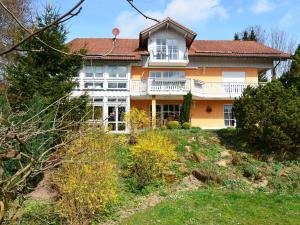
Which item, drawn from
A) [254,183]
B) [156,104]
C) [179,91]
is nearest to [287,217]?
[254,183]

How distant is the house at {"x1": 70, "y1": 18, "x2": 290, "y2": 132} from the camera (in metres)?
29.5

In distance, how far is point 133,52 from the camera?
101 ft

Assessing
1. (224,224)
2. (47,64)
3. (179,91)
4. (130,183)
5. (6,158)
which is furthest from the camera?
(179,91)

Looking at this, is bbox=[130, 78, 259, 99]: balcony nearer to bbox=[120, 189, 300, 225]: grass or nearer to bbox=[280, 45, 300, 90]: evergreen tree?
bbox=[280, 45, 300, 90]: evergreen tree

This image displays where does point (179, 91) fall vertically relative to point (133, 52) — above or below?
below

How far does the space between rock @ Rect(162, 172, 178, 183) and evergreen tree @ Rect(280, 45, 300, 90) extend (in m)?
8.57

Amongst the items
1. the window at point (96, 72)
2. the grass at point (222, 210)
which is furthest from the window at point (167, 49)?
the grass at point (222, 210)

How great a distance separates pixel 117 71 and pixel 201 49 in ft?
23.0

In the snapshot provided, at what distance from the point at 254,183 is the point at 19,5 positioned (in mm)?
22247

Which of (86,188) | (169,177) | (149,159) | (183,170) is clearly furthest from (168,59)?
(86,188)

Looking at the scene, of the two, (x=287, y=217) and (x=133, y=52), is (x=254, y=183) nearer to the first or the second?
(x=287, y=217)

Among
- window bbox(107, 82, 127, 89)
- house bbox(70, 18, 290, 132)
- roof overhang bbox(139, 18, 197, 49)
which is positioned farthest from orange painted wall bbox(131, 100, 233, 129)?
roof overhang bbox(139, 18, 197, 49)

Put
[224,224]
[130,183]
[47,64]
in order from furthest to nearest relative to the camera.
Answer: [47,64] → [130,183] → [224,224]

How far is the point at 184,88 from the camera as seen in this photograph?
1160 inches
